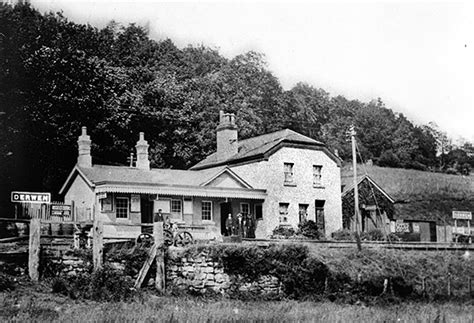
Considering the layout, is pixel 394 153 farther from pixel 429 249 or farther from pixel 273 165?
pixel 429 249

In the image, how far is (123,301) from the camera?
2195 cm

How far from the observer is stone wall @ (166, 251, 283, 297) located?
24.5 meters

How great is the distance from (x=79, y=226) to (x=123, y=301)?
239 inches

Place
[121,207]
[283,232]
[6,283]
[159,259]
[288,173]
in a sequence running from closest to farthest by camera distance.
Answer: [6,283] < [159,259] < [121,207] < [283,232] < [288,173]

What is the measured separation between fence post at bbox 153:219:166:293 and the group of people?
13.3m

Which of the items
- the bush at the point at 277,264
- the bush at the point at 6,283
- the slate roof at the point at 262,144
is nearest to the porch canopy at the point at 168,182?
the slate roof at the point at 262,144

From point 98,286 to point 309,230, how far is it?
2016 centimetres

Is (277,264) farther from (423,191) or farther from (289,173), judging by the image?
(423,191)

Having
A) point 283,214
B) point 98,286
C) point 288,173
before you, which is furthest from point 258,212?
point 98,286

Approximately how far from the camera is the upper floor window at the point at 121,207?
125 ft

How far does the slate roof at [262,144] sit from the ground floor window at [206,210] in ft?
15.4

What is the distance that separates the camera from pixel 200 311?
65.3 feet

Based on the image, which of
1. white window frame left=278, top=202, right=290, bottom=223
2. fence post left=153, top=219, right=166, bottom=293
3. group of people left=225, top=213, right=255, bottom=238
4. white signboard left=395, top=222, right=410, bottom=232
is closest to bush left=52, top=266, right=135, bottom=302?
fence post left=153, top=219, right=166, bottom=293

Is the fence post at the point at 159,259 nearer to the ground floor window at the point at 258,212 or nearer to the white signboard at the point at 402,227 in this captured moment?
the ground floor window at the point at 258,212
